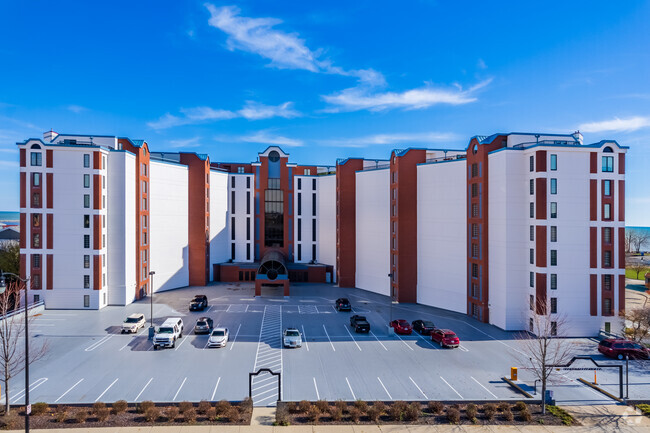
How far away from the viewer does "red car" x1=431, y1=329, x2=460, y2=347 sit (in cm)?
3067

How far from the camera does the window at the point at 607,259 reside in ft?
113

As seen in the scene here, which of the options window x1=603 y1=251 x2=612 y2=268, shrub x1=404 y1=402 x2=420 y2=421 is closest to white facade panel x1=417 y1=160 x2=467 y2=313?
window x1=603 y1=251 x2=612 y2=268

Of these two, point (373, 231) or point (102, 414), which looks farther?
point (373, 231)

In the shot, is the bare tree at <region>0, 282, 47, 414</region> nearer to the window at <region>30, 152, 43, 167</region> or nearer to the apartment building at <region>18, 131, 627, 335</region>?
the apartment building at <region>18, 131, 627, 335</region>

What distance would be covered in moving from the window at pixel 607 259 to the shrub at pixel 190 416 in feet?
123

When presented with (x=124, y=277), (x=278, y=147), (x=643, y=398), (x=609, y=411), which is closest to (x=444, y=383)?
(x=609, y=411)

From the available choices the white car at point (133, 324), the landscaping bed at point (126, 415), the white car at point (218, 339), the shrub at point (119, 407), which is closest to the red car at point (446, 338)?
the landscaping bed at point (126, 415)

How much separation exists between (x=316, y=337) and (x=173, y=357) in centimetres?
1222

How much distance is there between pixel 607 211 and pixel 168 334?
4189 cm

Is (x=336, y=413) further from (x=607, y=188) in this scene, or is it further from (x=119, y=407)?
(x=607, y=188)

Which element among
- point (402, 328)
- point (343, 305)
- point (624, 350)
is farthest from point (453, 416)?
point (343, 305)

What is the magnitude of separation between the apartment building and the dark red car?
4790mm

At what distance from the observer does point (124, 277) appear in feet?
145

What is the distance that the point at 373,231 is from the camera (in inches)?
2125
